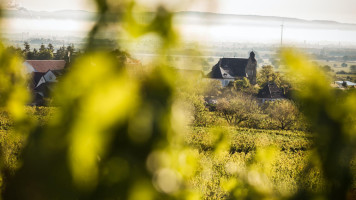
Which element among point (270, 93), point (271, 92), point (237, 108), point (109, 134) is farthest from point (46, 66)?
point (270, 93)

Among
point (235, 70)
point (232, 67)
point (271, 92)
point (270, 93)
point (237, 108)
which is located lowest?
point (237, 108)

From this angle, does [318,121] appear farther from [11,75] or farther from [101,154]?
[11,75]

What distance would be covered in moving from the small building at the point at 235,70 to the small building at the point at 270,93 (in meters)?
4.02

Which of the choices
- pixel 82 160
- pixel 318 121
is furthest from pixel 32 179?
pixel 318 121

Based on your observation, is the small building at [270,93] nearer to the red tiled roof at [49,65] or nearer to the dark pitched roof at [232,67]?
the dark pitched roof at [232,67]

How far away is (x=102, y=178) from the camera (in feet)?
2.70

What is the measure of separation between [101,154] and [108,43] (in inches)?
10.4

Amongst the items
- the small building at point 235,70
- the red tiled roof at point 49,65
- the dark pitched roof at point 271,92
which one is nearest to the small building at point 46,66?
the red tiled roof at point 49,65

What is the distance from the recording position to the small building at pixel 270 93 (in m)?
24.2

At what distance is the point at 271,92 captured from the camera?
2448 cm

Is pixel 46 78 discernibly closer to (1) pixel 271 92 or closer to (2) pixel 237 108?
(2) pixel 237 108

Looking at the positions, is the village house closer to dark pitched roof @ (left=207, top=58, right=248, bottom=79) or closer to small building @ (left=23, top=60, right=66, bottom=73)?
small building @ (left=23, top=60, right=66, bottom=73)

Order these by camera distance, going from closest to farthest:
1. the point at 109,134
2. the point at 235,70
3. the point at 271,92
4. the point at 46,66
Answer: the point at 109,134
the point at 46,66
the point at 271,92
the point at 235,70

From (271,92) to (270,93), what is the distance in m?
0.46
